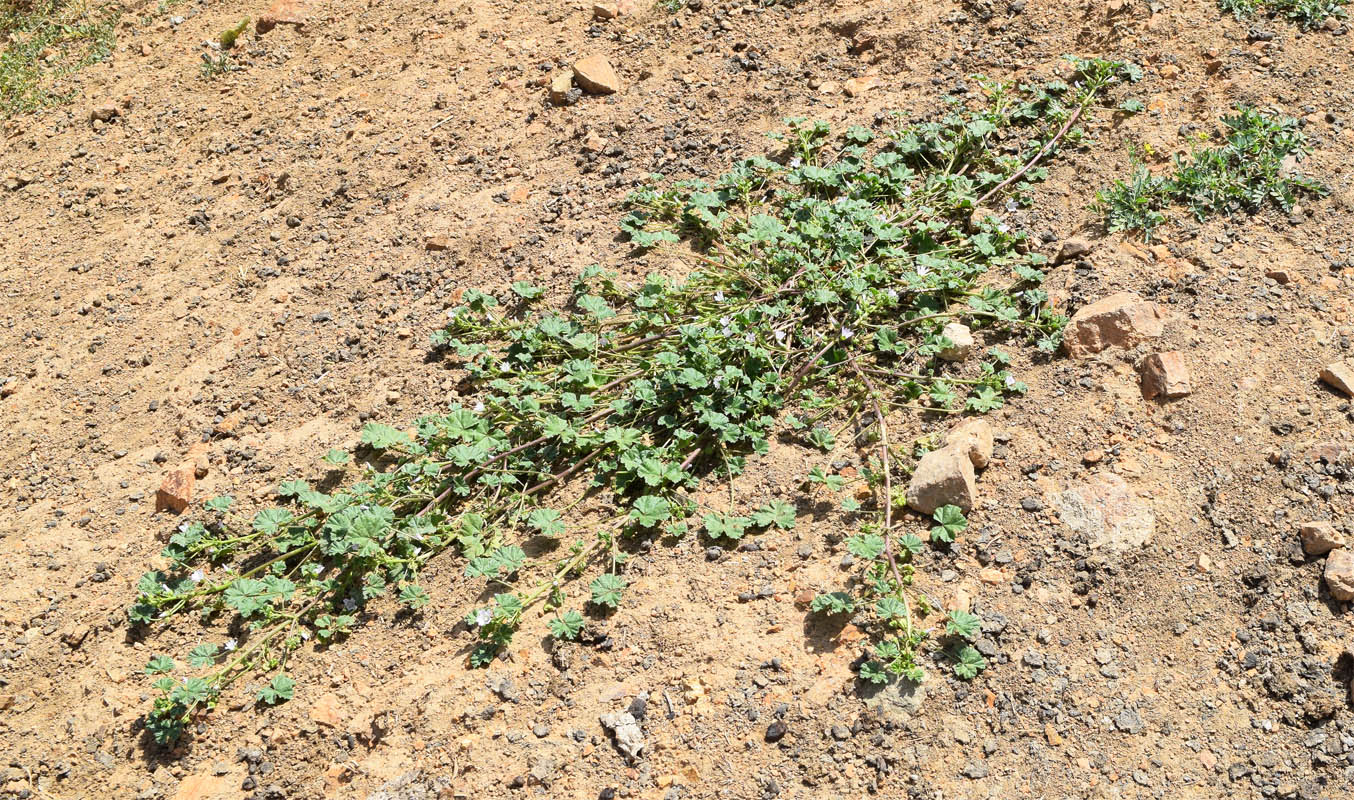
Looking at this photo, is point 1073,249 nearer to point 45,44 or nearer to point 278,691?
point 278,691

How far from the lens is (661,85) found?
555cm

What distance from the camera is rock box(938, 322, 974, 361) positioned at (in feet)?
13.3

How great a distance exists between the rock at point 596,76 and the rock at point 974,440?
2731 mm

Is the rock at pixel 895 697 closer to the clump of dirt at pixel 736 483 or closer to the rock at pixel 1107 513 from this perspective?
the clump of dirt at pixel 736 483

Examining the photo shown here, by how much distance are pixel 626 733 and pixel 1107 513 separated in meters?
1.63

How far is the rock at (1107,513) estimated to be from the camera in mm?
3432

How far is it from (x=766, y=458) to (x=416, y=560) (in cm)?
126

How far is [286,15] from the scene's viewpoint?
6551 mm

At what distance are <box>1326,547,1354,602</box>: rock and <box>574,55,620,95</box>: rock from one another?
149 inches

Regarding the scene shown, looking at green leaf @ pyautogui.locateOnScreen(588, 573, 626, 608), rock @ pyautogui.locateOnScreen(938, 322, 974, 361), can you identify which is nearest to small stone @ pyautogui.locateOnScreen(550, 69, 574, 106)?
rock @ pyautogui.locateOnScreen(938, 322, 974, 361)

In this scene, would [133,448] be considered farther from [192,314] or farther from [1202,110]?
[1202,110]

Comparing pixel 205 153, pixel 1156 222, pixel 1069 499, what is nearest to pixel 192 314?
pixel 205 153

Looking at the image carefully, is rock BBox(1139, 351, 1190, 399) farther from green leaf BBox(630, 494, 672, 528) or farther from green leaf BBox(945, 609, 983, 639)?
green leaf BBox(630, 494, 672, 528)

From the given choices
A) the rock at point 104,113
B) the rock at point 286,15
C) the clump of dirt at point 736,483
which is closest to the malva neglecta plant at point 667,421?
the clump of dirt at point 736,483
